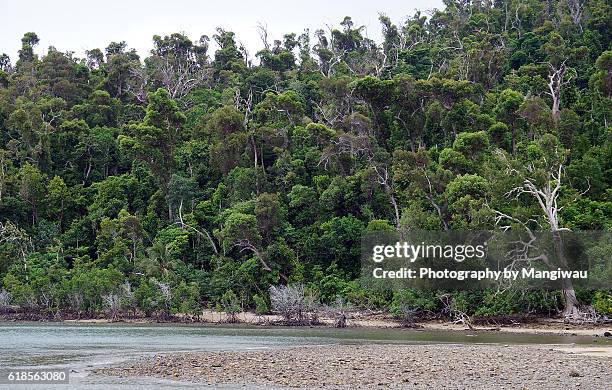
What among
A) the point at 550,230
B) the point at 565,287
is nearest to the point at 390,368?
the point at 565,287

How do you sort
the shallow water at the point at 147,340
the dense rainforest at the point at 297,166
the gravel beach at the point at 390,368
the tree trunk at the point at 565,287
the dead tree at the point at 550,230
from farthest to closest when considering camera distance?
the dense rainforest at the point at 297,166, the dead tree at the point at 550,230, the tree trunk at the point at 565,287, the shallow water at the point at 147,340, the gravel beach at the point at 390,368

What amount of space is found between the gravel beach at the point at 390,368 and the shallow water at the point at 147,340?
6.06 feet

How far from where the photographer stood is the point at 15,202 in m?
58.9

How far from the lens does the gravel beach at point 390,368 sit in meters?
17.4

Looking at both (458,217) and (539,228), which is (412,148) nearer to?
(458,217)

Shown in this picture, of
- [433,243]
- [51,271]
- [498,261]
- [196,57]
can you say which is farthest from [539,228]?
[196,57]

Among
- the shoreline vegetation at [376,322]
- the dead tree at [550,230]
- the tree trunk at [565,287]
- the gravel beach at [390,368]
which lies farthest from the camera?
the dead tree at [550,230]

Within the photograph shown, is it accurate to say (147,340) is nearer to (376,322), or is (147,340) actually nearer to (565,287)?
(376,322)

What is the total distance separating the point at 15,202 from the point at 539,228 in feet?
139

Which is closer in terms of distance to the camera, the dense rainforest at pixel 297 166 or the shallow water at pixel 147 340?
the shallow water at pixel 147 340

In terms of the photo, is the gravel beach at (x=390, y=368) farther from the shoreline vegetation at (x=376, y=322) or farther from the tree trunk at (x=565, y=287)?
the tree trunk at (x=565, y=287)

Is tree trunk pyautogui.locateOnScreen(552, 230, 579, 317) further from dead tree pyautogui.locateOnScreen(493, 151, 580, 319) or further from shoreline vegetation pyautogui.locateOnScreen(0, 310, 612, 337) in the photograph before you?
shoreline vegetation pyautogui.locateOnScreen(0, 310, 612, 337)

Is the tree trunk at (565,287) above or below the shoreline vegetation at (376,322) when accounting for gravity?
above

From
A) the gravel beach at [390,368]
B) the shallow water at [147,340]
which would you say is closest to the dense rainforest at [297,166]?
the shallow water at [147,340]
